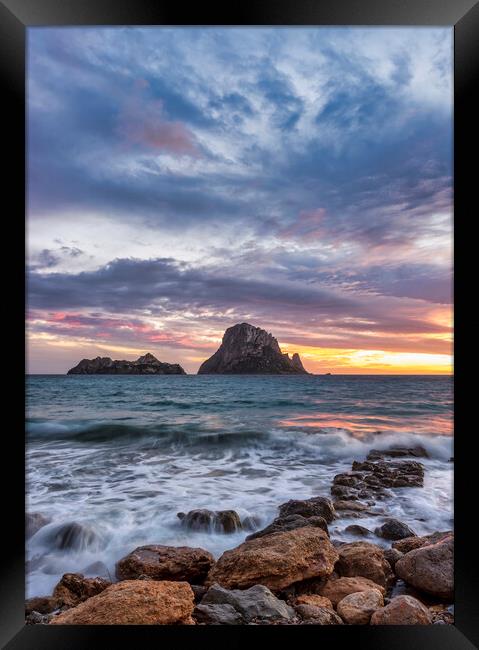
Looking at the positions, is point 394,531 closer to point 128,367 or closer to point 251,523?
point 251,523

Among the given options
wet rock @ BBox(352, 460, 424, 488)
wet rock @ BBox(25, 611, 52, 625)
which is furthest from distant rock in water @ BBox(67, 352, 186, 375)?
wet rock @ BBox(25, 611, 52, 625)

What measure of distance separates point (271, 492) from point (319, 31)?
5.24 m

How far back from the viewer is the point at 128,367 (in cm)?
2170

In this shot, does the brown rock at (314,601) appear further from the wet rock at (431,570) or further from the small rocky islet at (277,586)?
the wet rock at (431,570)

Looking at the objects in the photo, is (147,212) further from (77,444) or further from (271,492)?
(271,492)

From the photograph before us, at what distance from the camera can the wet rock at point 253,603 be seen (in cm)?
160

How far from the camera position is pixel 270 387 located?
56.3 ft

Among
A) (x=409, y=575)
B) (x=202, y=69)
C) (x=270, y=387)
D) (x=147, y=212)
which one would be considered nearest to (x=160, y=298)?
(x=270, y=387)

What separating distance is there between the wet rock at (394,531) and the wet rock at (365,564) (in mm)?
649

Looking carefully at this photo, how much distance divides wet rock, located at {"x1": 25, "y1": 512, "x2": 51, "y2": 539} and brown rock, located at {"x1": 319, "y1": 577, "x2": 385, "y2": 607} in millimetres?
2370
